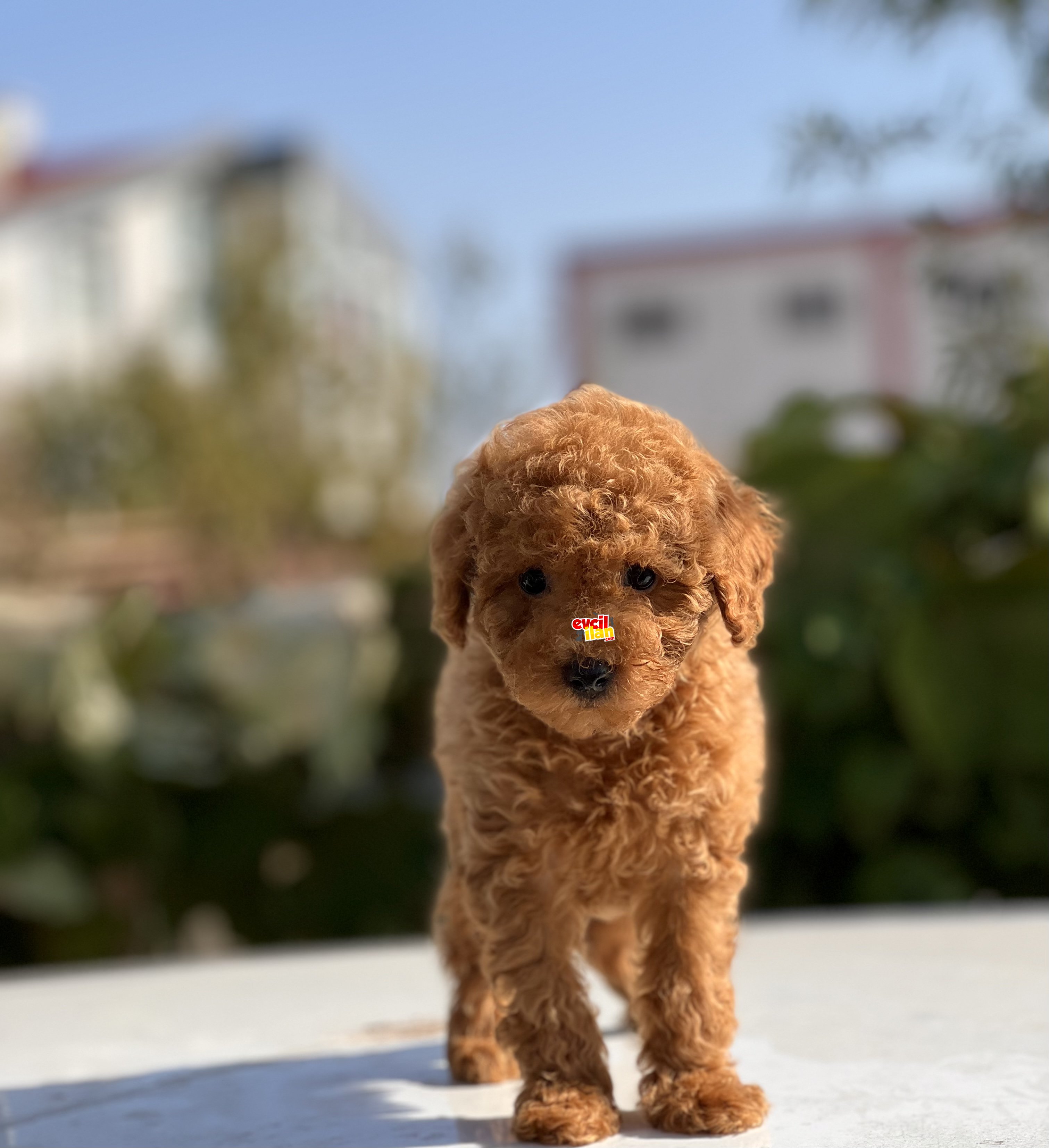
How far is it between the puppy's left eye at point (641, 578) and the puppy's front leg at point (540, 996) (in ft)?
1.39

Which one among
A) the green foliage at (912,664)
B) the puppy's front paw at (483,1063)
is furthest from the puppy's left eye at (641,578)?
the green foliage at (912,664)

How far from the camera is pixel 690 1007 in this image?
5.88 ft

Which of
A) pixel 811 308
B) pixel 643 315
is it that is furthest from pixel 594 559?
pixel 643 315

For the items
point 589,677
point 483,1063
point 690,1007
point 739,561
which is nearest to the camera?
point 589,677

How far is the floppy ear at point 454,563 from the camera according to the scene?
1706 mm

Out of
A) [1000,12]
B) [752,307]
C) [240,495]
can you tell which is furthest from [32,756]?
[752,307]

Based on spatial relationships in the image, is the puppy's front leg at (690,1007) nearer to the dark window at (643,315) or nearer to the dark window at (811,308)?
the dark window at (811,308)

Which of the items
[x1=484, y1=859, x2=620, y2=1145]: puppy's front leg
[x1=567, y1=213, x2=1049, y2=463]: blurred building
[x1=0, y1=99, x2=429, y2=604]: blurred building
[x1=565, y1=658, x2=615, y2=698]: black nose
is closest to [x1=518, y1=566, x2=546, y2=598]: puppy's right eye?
[x1=565, y1=658, x2=615, y2=698]: black nose

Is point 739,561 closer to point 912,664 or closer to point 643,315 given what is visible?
point 912,664

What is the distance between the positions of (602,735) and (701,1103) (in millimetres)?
508

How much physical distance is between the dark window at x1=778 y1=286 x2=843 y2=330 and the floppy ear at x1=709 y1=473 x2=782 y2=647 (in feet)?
83.6

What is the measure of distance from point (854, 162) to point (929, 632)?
1865 millimetres

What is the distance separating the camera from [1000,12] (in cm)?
484

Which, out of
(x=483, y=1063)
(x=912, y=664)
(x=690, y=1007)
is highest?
(x=912, y=664)
